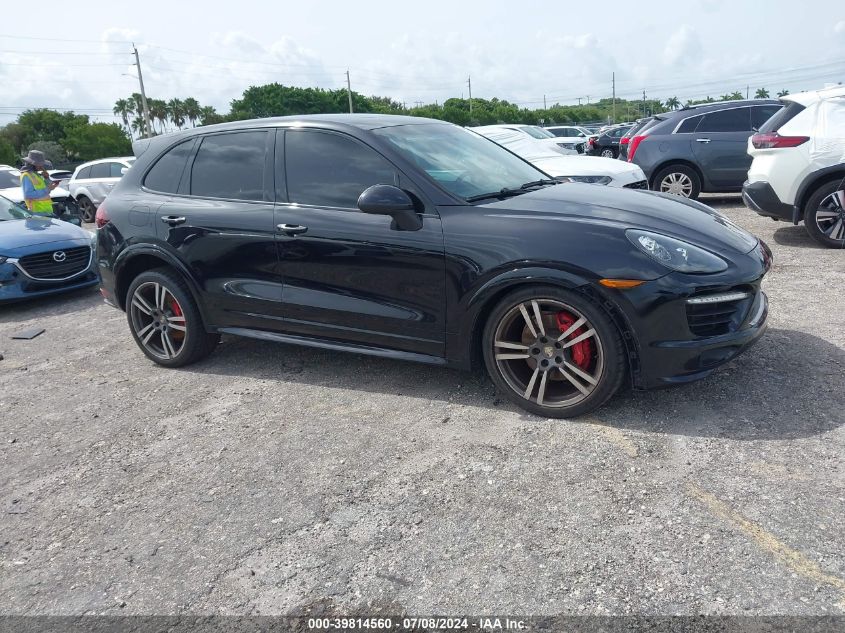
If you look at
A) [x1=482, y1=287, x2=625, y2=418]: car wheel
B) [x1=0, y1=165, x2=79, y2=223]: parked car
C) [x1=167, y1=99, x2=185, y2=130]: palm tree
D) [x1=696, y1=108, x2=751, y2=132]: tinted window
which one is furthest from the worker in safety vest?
[x1=167, y1=99, x2=185, y2=130]: palm tree

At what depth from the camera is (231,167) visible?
4832mm

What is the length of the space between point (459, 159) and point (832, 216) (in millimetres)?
5072

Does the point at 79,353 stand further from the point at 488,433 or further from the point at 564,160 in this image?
the point at 564,160

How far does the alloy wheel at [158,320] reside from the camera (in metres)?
5.14

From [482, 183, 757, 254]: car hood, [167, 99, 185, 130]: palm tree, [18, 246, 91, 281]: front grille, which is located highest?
[167, 99, 185, 130]: palm tree

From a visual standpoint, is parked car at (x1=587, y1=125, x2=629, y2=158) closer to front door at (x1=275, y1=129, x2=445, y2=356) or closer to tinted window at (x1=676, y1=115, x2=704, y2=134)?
tinted window at (x1=676, y1=115, x2=704, y2=134)

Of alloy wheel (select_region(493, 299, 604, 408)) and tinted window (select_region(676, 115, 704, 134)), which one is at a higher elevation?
tinted window (select_region(676, 115, 704, 134))

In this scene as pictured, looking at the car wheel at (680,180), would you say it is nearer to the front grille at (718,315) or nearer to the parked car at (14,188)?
the front grille at (718,315)

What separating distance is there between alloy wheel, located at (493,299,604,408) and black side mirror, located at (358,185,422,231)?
784mm

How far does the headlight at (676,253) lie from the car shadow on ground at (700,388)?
0.80 meters

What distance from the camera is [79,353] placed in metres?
6.01

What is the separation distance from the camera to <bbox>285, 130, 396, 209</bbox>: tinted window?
4246 mm

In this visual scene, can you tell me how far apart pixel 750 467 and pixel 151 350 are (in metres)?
4.18

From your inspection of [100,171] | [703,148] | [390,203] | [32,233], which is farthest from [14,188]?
[390,203]
